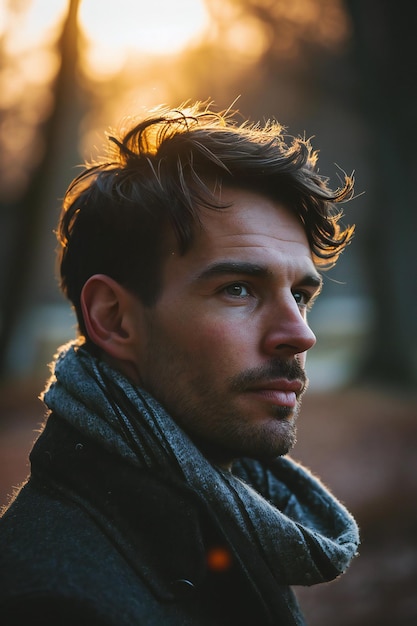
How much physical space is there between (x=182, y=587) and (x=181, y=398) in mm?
606

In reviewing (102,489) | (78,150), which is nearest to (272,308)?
(102,489)

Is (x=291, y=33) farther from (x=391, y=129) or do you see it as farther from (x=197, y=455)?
(x=197, y=455)

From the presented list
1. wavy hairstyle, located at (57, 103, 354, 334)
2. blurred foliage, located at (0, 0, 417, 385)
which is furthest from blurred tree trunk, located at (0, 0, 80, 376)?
wavy hairstyle, located at (57, 103, 354, 334)

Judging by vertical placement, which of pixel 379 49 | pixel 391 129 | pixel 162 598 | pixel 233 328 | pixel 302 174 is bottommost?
pixel 162 598

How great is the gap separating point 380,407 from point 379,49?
8.48 m

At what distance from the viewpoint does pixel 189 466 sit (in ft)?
6.32

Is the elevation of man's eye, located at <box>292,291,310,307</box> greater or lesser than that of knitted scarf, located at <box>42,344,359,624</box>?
greater

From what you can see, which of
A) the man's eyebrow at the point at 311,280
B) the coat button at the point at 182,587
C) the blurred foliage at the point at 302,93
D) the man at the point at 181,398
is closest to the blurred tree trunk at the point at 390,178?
the blurred foliage at the point at 302,93

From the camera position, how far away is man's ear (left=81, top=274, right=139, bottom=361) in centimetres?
227

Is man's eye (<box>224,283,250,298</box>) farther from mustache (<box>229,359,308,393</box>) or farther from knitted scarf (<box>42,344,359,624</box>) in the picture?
knitted scarf (<box>42,344,359,624</box>)

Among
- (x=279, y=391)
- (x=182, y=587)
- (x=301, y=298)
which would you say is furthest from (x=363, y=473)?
(x=182, y=587)

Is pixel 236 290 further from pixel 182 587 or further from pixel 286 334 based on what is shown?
pixel 182 587

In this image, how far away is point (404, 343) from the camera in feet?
54.7

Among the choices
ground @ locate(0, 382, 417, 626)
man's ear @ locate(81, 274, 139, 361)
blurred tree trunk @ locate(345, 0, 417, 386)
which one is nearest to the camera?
man's ear @ locate(81, 274, 139, 361)
